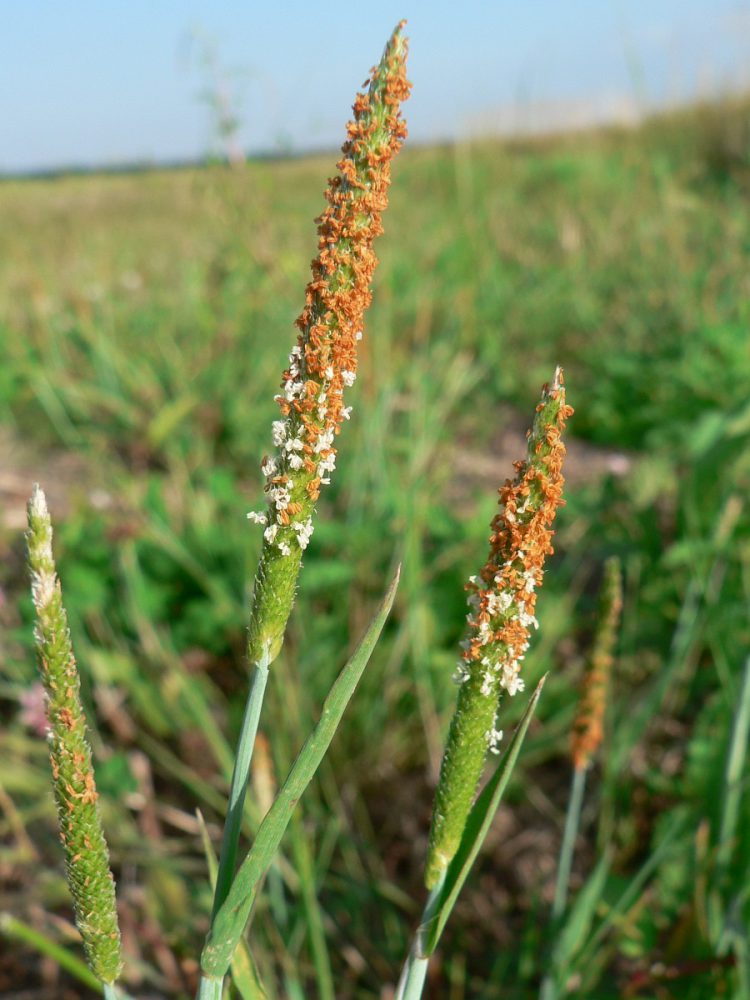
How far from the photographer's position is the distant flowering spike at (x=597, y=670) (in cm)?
106

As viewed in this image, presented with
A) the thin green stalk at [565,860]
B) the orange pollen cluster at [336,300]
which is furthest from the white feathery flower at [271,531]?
the thin green stalk at [565,860]

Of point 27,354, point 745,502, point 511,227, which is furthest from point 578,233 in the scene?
point 745,502

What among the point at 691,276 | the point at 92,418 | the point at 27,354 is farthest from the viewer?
the point at 691,276

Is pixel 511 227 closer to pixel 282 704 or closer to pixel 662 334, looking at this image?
pixel 662 334

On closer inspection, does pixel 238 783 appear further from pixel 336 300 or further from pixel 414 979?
pixel 336 300

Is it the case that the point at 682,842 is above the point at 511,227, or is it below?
below

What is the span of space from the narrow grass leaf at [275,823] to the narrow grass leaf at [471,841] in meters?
0.13

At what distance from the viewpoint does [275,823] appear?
618 mm

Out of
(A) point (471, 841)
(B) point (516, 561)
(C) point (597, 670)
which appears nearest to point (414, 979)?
(A) point (471, 841)

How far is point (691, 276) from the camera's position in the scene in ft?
14.4

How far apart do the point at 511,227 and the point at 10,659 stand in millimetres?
5493

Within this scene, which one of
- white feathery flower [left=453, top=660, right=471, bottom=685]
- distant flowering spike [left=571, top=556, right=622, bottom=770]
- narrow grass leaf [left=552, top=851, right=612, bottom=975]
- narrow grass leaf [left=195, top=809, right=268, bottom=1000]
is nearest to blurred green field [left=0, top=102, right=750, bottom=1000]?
narrow grass leaf [left=552, top=851, right=612, bottom=975]

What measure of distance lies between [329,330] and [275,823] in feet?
1.08

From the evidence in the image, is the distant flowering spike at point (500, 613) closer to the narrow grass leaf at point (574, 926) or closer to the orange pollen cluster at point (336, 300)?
the orange pollen cluster at point (336, 300)
